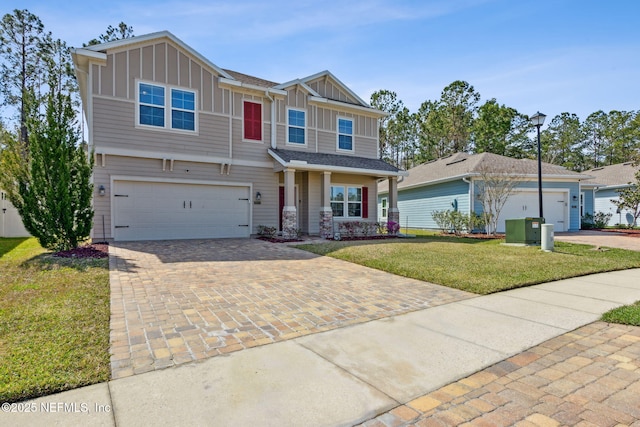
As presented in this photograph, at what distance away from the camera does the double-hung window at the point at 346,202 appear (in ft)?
51.3

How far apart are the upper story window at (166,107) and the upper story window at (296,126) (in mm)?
3971

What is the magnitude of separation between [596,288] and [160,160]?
41.5ft

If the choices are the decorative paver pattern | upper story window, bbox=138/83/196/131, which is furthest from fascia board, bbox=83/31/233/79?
the decorative paver pattern

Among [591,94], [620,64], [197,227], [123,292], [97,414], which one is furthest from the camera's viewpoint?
[591,94]

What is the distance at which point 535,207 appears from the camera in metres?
18.0

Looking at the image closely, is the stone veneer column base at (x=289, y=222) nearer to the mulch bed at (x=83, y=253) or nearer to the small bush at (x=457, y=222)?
the mulch bed at (x=83, y=253)

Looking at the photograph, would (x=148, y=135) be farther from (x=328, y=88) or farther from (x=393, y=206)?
(x=393, y=206)

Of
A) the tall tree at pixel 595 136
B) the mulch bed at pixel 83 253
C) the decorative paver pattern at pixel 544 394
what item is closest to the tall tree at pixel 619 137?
the tall tree at pixel 595 136

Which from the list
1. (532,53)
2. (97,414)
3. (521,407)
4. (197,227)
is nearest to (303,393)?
(97,414)

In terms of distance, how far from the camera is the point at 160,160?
11969mm

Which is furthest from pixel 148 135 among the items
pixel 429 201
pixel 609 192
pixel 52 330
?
pixel 609 192

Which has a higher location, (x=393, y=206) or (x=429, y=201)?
(x=429, y=201)

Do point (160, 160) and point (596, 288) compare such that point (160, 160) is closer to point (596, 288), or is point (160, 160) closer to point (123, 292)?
point (123, 292)

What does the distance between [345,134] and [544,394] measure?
47.8 ft
